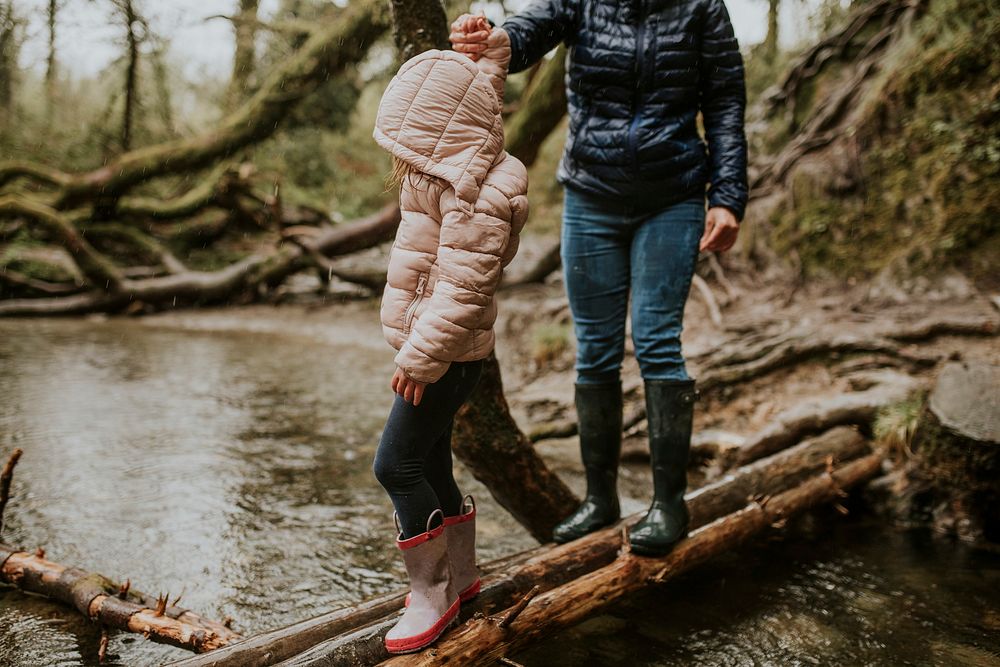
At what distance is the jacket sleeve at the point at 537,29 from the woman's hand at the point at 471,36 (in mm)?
180

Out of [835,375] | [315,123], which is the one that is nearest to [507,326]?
[835,375]

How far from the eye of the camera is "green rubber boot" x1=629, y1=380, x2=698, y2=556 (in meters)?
2.62

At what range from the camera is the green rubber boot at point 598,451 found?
108 inches

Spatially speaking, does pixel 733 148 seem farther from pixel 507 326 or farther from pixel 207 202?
pixel 207 202

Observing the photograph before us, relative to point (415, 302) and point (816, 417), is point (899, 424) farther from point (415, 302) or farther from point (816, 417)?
point (415, 302)

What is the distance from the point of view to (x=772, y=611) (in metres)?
2.80

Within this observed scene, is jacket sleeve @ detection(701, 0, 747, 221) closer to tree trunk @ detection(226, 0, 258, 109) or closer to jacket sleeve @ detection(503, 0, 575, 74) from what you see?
jacket sleeve @ detection(503, 0, 575, 74)

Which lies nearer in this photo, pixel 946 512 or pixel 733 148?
pixel 733 148

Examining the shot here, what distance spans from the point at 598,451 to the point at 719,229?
0.91 m

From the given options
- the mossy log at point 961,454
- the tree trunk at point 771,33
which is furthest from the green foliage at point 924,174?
the tree trunk at point 771,33

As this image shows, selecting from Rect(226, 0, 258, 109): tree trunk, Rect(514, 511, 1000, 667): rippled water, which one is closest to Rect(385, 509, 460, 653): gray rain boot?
Rect(514, 511, 1000, 667): rippled water

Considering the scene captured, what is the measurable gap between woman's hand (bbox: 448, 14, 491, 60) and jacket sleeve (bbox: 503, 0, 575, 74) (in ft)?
0.59

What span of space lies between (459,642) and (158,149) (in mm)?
10440

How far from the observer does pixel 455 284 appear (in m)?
1.86
